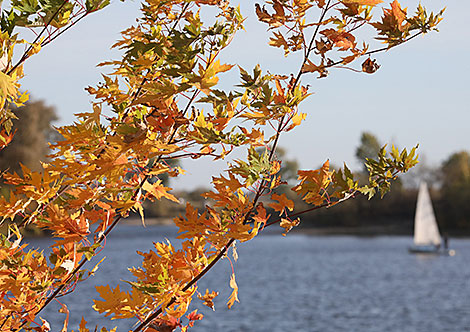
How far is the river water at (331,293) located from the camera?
45.3 ft

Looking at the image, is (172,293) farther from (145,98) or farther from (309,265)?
(309,265)

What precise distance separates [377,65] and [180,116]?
0.44m

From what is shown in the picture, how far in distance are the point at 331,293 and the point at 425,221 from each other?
9.12 meters

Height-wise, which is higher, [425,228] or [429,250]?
[425,228]

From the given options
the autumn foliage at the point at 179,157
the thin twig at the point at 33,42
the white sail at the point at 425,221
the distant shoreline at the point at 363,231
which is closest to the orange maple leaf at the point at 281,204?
the autumn foliage at the point at 179,157

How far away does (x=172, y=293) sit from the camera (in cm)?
118

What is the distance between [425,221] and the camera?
25891 millimetres

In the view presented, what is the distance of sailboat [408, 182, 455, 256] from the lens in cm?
2528

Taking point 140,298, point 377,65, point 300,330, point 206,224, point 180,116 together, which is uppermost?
point 377,65

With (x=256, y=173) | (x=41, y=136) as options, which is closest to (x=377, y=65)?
(x=256, y=173)

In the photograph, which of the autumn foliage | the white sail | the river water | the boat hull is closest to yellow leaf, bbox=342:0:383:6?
the autumn foliage

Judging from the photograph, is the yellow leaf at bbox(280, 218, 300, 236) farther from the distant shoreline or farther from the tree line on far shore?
the distant shoreline

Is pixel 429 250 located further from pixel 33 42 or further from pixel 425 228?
pixel 33 42

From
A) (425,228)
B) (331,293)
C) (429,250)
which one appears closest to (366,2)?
(331,293)
